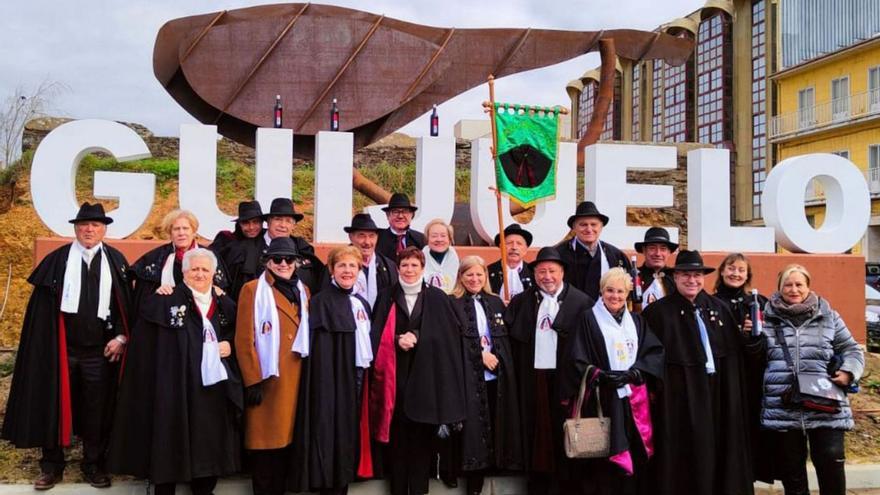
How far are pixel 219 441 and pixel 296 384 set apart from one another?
56 centimetres

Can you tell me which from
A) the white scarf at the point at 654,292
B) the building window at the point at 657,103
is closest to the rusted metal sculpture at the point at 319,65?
the white scarf at the point at 654,292

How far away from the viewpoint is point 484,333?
4992 mm

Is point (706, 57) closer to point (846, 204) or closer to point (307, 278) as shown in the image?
point (846, 204)

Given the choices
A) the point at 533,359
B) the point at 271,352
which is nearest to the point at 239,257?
the point at 271,352

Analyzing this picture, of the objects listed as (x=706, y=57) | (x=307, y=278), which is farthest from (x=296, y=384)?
(x=706, y=57)

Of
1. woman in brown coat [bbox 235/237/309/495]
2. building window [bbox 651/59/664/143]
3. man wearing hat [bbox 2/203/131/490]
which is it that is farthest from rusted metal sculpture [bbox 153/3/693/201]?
building window [bbox 651/59/664/143]

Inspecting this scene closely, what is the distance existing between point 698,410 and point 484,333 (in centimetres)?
143

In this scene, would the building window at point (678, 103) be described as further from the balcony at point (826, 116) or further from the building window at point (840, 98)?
the building window at point (840, 98)

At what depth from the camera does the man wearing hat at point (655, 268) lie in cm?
566

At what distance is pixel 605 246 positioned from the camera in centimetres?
616

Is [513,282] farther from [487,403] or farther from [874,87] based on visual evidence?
[874,87]

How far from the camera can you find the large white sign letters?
7594 millimetres

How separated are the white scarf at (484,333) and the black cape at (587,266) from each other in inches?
52.3

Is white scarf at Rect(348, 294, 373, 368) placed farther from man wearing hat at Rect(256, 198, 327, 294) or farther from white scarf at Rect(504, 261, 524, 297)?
white scarf at Rect(504, 261, 524, 297)
